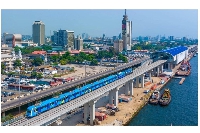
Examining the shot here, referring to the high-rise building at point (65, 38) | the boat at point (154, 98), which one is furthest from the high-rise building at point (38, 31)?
the boat at point (154, 98)

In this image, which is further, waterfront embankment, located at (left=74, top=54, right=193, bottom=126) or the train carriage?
waterfront embankment, located at (left=74, top=54, right=193, bottom=126)

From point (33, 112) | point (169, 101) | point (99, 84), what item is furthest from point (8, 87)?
point (169, 101)

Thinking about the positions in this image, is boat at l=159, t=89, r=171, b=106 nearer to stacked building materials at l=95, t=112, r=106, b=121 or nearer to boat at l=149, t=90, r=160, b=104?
boat at l=149, t=90, r=160, b=104

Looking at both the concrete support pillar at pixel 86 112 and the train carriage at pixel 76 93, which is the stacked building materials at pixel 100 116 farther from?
the train carriage at pixel 76 93

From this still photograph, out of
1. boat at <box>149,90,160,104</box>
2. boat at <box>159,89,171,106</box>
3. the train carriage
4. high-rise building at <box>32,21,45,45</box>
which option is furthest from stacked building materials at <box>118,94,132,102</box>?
high-rise building at <box>32,21,45,45</box>

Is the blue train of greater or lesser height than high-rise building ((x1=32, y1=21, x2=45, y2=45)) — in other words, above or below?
below

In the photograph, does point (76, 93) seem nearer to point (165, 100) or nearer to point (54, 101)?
point (54, 101)

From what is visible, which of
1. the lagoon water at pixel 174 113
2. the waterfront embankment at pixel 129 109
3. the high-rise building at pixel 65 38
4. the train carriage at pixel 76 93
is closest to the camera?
the train carriage at pixel 76 93

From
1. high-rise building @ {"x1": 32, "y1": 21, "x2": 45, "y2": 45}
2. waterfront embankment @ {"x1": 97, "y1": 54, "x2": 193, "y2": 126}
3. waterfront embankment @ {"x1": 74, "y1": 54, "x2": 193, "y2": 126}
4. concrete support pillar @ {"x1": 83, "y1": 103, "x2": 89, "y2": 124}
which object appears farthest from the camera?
high-rise building @ {"x1": 32, "y1": 21, "x2": 45, "y2": 45}

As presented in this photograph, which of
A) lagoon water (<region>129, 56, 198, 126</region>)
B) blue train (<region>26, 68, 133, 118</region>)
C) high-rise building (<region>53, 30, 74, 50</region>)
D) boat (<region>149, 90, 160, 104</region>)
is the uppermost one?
high-rise building (<region>53, 30, 74, 50</region>)
